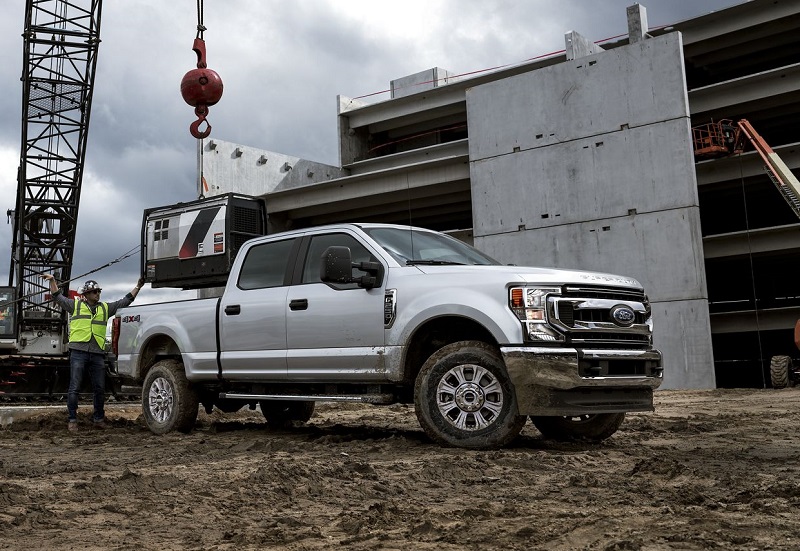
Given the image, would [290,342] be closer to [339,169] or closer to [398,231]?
[398,231]

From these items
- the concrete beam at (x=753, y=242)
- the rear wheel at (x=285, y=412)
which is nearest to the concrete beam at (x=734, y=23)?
the concrete beam at (x=753, y=242)

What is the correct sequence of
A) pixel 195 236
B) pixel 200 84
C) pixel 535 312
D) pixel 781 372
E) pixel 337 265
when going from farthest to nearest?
pixel 781 372
pixel 200 84
pixel 195 236
pixel 337 265
pixel 535 312

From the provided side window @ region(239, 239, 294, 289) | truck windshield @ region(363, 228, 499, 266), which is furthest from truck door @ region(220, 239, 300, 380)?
truck windshield @ region(363, 228, 499, 266)

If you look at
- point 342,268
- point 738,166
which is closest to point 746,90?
point 738,166

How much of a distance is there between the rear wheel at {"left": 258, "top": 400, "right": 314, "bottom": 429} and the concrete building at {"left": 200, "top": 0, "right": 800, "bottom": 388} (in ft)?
51.5

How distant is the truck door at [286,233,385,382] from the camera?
7.52m

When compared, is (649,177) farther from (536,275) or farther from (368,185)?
(536,275)

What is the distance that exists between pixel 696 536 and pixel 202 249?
10929mm

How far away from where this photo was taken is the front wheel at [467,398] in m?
6.71

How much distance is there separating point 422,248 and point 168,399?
3.64m

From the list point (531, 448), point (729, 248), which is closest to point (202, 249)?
point (531, 448)

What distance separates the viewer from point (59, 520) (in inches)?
178

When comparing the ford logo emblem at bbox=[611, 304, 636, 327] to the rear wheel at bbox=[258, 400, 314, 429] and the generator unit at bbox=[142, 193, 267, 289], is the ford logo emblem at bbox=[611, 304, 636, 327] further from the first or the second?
the generator unit at bbox=[142, 193, 267, 289]

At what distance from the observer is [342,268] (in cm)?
733
